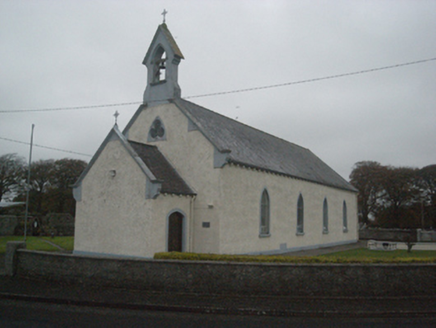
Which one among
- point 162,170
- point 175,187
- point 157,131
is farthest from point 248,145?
point 175,187

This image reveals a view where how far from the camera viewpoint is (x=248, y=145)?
2375 cm

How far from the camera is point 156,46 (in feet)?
71.2

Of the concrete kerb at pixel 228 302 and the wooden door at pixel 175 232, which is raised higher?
the wooden door at pixel 175 232

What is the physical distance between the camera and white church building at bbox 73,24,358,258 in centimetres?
1714

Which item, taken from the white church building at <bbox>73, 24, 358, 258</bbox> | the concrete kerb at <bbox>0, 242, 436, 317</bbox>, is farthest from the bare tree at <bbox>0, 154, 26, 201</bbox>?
the concrete kerb at <bbox>0, 242, 436, 317</bbox>

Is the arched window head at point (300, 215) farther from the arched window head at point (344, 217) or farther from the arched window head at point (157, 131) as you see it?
the arched window head at point (157, 131)

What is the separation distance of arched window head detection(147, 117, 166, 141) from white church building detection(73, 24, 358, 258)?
61 millimetres

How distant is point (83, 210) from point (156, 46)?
1039 cm

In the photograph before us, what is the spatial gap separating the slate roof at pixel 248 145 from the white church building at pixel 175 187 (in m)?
0.10

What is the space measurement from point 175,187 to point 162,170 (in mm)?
1307

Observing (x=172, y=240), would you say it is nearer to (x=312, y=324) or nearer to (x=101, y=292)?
(x=101, y=292)

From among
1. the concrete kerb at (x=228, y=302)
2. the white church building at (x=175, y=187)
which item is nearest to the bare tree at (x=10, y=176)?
the white church building at (x=175, y=187)

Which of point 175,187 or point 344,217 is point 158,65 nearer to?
point 175,187

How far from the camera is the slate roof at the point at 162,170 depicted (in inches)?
705
